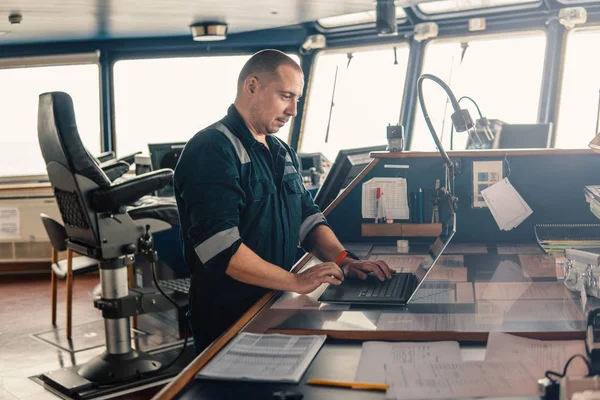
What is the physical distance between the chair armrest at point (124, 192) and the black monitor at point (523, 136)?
5.93 feet

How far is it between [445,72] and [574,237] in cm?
422

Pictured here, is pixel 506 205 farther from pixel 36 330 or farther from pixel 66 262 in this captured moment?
pixel 36 330

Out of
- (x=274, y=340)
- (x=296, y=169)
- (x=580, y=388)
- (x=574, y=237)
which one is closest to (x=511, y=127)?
(x=574, y=237)

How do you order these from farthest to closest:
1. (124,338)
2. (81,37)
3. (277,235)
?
(81,37)
(124,338)
(277,235)

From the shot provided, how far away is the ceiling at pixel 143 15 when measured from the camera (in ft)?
18.5

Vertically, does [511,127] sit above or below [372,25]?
below

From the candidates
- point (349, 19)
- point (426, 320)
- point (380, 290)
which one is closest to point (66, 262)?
point (380, 290)

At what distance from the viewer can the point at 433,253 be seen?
2.53 metres

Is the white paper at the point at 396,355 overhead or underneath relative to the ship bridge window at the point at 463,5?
underneath

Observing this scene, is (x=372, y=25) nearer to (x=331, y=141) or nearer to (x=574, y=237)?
(x=331, y=141)

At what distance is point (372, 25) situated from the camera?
6.99 metres

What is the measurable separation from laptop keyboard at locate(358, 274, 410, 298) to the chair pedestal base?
2.20 metres

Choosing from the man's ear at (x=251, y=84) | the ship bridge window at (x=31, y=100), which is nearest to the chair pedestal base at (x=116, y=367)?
the man's ear at (x=251, y=84)

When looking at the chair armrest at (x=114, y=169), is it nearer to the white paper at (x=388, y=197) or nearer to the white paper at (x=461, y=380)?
the white paper at (x=388, y=197)
